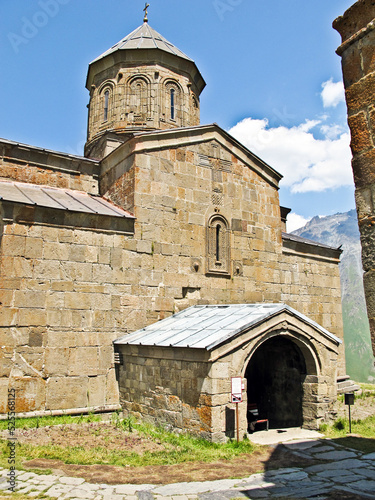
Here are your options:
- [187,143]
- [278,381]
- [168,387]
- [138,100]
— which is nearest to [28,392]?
[168,387]

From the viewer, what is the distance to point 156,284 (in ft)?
31.1

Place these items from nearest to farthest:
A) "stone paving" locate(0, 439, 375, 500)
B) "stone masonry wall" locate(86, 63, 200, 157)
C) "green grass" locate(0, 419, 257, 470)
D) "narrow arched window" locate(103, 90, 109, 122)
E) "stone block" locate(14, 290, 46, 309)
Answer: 1. "stone paving" locate(0, 439, 375, 500)
2. "green grass" locate(0, 419, 257, 470)
3. "stone block" locate(14, 290, 46, 309)
4. "stone masonry wall" locate(86, 63, 200, 157)
5. "narrow arched window" locate(103, 90, 109, 122)

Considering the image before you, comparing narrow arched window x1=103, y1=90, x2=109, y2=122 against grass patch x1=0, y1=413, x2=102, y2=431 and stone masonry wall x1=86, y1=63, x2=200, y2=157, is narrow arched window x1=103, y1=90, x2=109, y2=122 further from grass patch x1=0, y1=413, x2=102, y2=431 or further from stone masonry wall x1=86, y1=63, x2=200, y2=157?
grass patch x1=0, y1=413, x2=102, y2=431

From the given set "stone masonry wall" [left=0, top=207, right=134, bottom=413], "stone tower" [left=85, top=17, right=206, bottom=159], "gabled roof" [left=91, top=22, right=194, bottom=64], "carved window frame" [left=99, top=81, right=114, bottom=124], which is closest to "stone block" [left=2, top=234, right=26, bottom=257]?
"stone masonry wall" [left=0, top=207, right=134, bottom=413]

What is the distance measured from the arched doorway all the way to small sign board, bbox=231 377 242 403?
1.60m

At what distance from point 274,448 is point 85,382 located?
144 inches

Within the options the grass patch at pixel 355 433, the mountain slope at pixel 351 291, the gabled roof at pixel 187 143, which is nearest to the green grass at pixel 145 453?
the grass patch at pixel 355 433

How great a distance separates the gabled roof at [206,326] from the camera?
718cm

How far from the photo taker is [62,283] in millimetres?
8320

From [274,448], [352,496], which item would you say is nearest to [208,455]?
[274,448]

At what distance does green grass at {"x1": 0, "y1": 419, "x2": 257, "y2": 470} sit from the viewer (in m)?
5.86

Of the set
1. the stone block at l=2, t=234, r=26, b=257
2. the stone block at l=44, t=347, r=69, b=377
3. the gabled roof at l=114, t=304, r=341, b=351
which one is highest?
the stone block at l=2, t=234, r=26, b=257

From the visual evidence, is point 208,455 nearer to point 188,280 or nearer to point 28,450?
point 28,450

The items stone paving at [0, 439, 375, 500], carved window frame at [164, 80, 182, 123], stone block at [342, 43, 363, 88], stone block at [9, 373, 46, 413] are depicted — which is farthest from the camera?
carved window frame at [164, 80, 182, 123]
